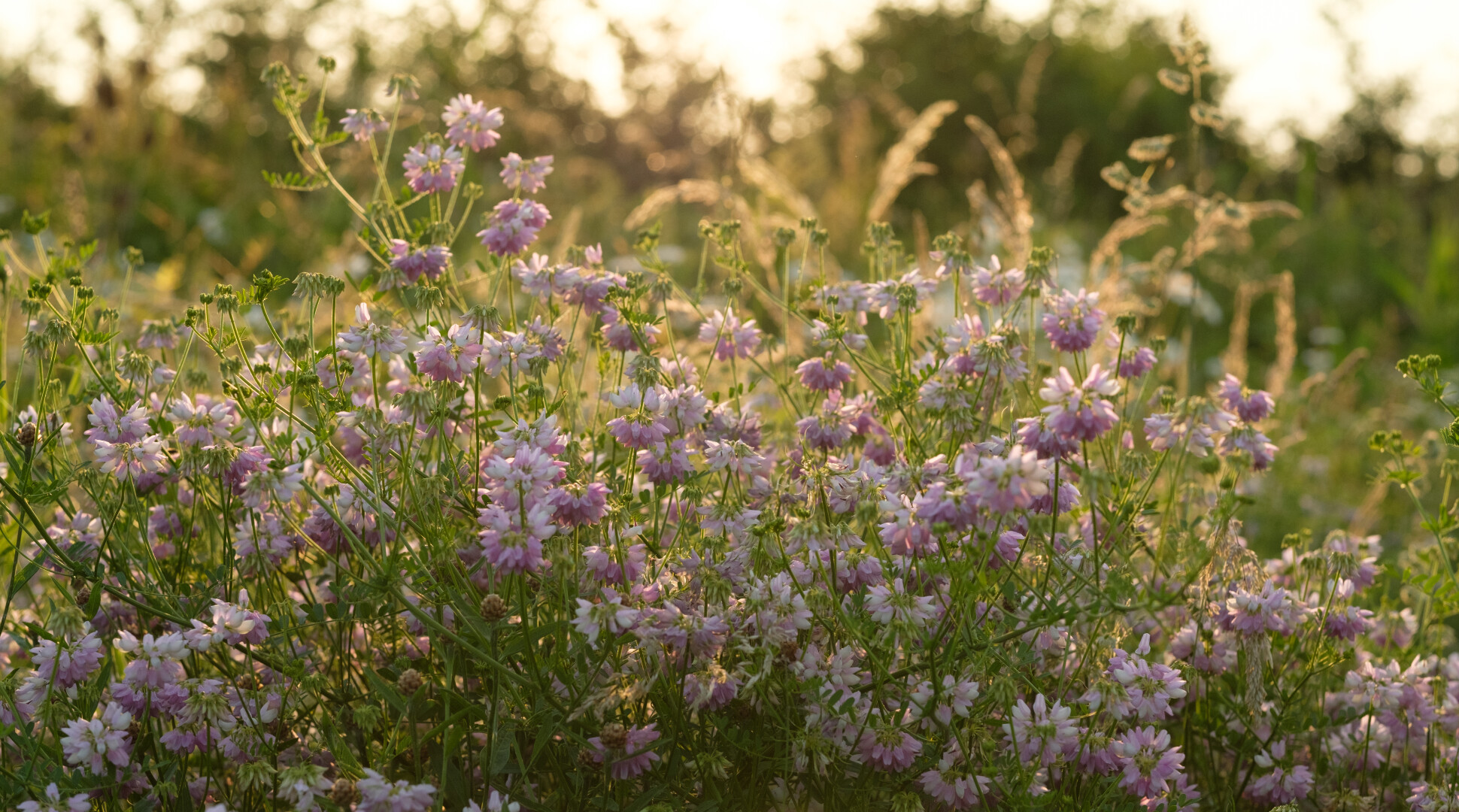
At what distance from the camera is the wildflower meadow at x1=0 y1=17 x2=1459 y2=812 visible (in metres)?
1.59

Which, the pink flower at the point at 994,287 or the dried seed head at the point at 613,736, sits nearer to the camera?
the dried seed head at the point at 613,736

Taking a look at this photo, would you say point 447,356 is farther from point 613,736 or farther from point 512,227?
point 613,736

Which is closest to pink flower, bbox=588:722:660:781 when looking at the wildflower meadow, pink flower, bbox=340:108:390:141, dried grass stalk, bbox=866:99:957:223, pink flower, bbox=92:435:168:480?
the wildflower meadow

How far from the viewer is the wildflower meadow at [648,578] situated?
159 centimetres

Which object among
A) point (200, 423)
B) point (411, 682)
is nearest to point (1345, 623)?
point (411, 682)

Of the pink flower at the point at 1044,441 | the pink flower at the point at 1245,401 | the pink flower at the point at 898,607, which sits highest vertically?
the pink flower at the point at 1245,401

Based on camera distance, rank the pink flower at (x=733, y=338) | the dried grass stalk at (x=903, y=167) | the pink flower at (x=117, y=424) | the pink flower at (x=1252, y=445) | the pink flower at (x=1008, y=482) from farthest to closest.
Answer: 1. the dried grass stalk at (x=903, y=167)
2. the pink flower at (x=733, y=338)
3. the pink flower at (x=1252, y=445)
4. the pink flower at (x=117, y=424)
5. the pink flower at (x=1008, y=482)

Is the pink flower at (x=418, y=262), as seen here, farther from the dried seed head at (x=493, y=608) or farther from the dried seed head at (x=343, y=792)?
the dried seed head at (x=343, y=792)

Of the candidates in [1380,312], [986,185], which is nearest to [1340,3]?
[1380,312]

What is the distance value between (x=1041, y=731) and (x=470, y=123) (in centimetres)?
140

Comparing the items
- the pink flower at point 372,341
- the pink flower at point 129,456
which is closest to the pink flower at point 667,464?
the pink flower at point 372,341

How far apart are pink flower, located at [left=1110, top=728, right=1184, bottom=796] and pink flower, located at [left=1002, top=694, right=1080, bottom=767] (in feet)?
0.30

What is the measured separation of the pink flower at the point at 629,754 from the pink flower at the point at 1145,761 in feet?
2.22

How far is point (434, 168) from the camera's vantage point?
210 cm
